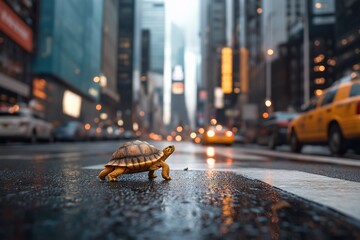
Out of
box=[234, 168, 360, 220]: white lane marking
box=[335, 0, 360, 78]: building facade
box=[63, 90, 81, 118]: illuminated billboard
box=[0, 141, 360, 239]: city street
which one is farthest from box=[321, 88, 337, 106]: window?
box=[63, 90, 81, 118]: illuminated billboard

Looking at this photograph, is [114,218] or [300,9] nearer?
[114,218]

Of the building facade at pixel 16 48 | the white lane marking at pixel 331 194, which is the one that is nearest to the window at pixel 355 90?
the white lane marking at pixel 331 194

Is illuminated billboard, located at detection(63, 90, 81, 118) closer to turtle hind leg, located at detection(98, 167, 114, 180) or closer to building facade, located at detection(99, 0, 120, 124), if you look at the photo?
building facade, located at detection(99, 0, 120, 124)

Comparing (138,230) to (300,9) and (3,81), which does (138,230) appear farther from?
(300,9)

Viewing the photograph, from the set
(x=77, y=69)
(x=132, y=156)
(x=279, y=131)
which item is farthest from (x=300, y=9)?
(x=132, y=156)

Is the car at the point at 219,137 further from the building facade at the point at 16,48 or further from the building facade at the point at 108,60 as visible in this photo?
the building facade at the point at 108,60

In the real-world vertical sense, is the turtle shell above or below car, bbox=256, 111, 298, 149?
below

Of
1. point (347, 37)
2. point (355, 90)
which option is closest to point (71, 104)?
point (347, 37)
